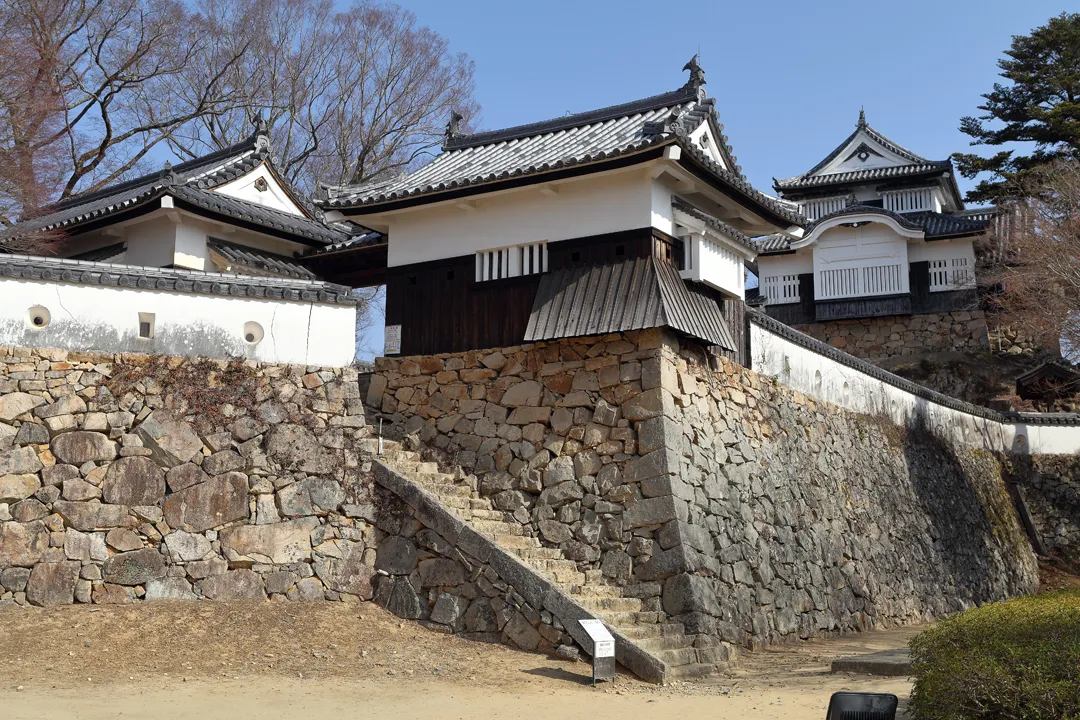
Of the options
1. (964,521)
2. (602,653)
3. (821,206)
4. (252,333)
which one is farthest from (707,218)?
(821,206)

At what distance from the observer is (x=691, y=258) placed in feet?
48.6

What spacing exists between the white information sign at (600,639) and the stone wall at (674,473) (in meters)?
2.00

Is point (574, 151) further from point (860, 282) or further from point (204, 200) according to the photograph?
point (860, 282)

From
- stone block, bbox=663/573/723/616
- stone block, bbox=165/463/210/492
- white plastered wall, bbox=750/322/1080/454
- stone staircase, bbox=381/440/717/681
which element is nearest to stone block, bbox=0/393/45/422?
stone block, bbox=165/463/210/492

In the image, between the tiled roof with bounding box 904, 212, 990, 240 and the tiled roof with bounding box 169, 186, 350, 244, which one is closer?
the tiled roof with bounding box 169, 186, 350, 244

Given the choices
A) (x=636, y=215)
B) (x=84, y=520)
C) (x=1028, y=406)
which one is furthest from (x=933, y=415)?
(x=84, y=520)

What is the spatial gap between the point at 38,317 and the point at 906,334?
971 inches

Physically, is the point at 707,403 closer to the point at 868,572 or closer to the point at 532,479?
the point at 532,479

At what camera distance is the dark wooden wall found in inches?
578

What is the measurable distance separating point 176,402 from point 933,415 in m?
16.8

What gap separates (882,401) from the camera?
21.0m

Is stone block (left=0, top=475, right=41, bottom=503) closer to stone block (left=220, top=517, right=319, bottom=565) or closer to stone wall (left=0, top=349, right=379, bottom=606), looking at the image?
stone wall (left=0, top=349, right=379, bottom=606)

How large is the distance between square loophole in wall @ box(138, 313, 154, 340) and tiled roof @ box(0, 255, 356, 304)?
35 centimetres

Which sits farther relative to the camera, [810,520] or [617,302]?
[810,520]
